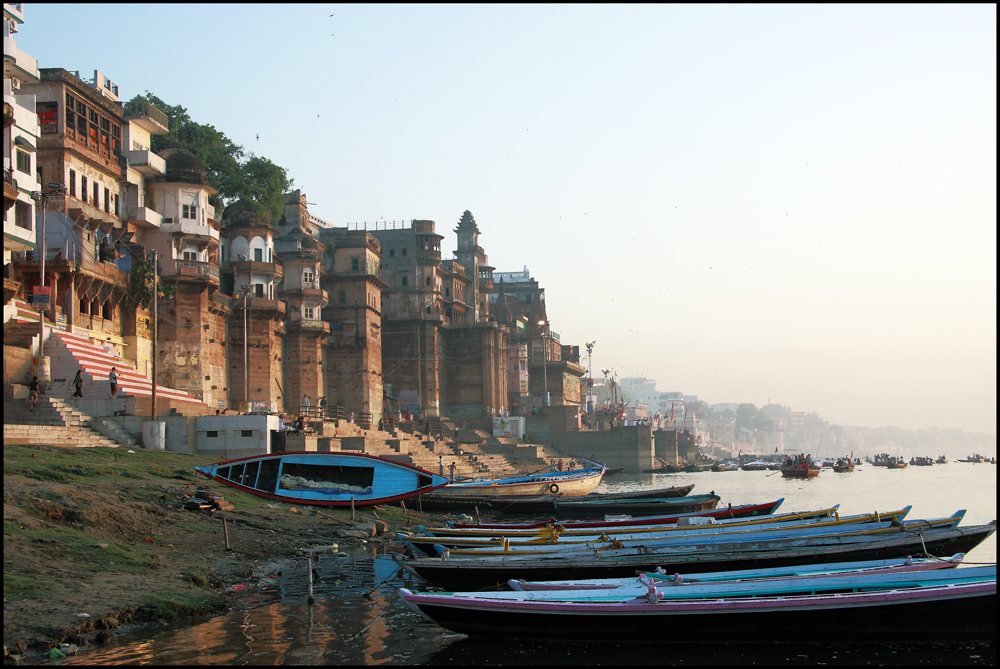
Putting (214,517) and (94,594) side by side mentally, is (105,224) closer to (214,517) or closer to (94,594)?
(214,517)

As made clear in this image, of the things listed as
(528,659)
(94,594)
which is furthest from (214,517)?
(528,659)

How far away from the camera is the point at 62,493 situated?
18.7 meters

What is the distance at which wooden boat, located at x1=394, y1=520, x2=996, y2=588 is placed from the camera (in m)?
16.5

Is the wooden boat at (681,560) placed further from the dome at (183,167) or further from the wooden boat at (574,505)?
the dome at (183,167)

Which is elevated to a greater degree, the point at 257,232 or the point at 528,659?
the point at 257,232

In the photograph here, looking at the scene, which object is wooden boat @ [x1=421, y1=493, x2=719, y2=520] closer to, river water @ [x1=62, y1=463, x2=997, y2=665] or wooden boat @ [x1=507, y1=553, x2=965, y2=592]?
river water @ [x1=62, y1=463, x2=997, y2=665]

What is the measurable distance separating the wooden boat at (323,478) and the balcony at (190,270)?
1834 cm

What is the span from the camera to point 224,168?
53312 millimetres

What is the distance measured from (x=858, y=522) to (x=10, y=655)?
1474 cm

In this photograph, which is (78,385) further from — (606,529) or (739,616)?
(739,616)

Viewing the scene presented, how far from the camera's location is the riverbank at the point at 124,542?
1339 centimetres

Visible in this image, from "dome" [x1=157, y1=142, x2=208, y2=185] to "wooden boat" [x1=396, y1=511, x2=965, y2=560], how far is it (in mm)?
30819

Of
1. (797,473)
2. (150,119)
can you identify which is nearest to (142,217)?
(150,119)

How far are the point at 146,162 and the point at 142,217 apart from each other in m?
2.56
